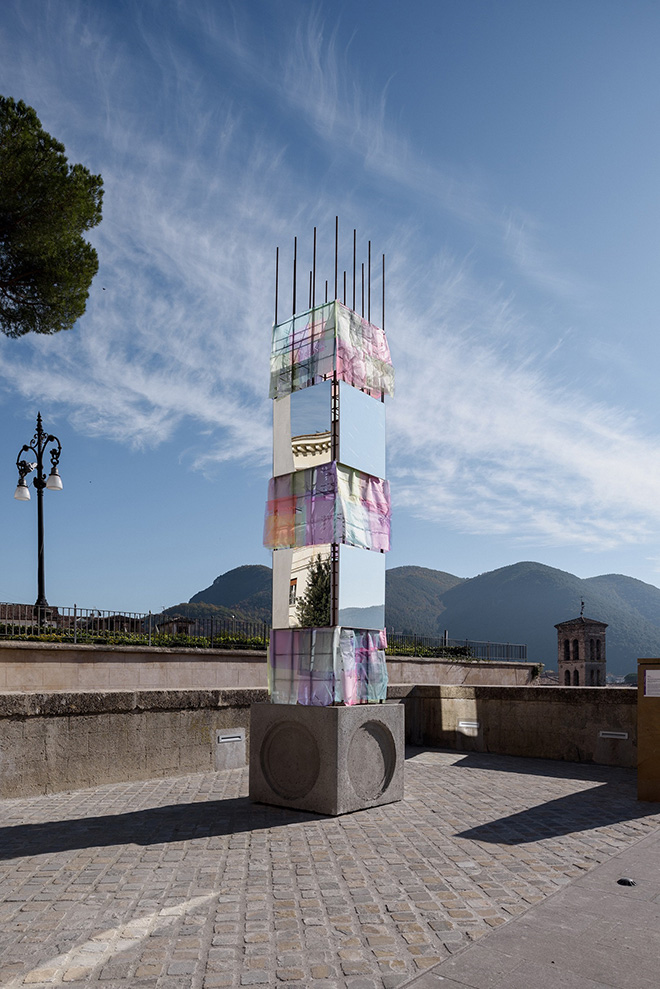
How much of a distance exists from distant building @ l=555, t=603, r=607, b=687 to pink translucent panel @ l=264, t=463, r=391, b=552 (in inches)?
2209

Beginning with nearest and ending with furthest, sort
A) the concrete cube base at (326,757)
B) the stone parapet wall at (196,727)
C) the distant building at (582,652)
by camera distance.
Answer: the concrete cube base at (326,757), the stone parapet wall at (196,727), the distant building at (582,652)

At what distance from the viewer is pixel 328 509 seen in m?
7.33

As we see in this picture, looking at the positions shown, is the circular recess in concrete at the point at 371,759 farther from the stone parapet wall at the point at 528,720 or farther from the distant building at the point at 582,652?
the distant building at the point at 582,652

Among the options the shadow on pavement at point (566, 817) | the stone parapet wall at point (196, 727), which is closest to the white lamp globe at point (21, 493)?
the stone parapet wall at point (196, 727)

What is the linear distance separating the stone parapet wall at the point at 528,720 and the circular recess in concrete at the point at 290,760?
504 centimetres

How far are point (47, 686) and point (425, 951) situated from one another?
13811 millimetres

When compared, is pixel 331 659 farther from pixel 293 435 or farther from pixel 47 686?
pixel 47 686

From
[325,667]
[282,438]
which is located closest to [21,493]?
[282,438]

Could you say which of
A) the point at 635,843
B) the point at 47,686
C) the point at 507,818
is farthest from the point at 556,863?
the point at 47,686

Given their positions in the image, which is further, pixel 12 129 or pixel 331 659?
pixel 12 129

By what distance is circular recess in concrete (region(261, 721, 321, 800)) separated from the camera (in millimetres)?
6875

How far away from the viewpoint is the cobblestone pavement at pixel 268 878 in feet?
11.3

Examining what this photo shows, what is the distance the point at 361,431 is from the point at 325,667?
8.21 feet

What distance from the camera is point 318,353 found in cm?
785
